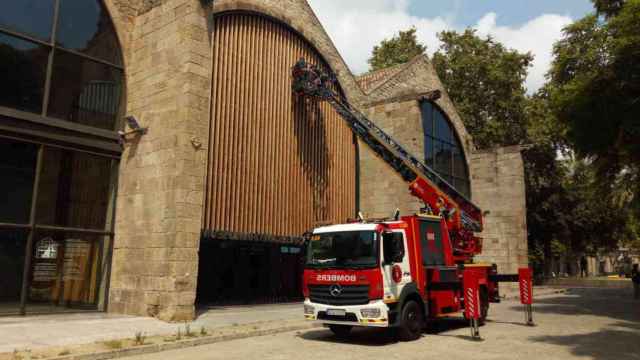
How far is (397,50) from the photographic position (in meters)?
47.1

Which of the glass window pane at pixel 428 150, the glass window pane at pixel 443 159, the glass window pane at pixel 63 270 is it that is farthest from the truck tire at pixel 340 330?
the glass window pane at pixel 443 159

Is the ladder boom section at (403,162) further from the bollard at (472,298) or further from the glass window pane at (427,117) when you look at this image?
the glass window pane at (427,117)

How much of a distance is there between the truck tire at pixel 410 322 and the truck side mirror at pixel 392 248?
1.10 m

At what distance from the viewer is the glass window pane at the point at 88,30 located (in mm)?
13664

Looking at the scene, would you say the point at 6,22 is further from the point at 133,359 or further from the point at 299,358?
the point at 299,358

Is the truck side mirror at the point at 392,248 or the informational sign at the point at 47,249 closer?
the truck side mirror at the point at 392,248

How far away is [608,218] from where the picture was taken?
40.2m

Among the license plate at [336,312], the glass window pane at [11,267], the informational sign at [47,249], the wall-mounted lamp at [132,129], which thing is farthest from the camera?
the wall-mounted lamp at [132,129]

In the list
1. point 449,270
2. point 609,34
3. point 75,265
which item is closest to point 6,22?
point 75,265

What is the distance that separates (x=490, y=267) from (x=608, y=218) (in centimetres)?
3135

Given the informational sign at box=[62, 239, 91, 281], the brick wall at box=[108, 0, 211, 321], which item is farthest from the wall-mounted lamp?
the informational sign at box=[62, 239, 91, 281]

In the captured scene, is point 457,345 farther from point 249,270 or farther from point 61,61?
point 61,61

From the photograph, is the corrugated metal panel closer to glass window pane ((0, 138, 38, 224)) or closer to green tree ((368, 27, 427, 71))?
glass window pane ((0, 138, 38, 224))

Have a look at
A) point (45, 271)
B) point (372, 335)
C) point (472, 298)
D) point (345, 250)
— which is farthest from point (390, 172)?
point (45, 271)
